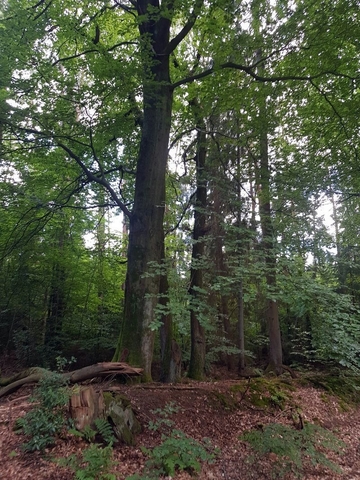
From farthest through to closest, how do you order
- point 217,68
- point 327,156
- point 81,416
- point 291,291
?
1. point 327,156
2. point 217,68
3. point 291,291
4. point 81,416

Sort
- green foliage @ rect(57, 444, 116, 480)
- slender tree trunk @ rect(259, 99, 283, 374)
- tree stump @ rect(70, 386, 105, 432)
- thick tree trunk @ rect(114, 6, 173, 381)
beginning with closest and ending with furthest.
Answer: green foliage @ rect(57, 444, 116, 480), tree stump @ rect(70, 386, 105, 432), thick tree trunk @ rect(114, 6, 173, 381), slender tree trunk @ rect(259, 99, 283, 374)

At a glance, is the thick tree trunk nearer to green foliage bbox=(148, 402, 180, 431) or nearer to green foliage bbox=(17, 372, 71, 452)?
green foliage bbox=(148, 402, 180, 431)

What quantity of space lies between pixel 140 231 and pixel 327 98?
459 centimetres

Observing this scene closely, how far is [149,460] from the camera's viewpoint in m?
2.99

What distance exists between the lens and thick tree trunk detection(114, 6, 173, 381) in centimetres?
491

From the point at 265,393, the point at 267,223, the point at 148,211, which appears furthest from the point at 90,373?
the point at 267,223

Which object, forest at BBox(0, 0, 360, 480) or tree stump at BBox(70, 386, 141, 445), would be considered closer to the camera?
tree stump at BBox(70, 386, 141, 445)

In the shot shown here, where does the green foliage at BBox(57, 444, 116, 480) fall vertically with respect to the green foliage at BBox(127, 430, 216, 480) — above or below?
above

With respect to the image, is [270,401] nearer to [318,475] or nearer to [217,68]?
[318,475]

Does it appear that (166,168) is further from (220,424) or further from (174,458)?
(174,458)

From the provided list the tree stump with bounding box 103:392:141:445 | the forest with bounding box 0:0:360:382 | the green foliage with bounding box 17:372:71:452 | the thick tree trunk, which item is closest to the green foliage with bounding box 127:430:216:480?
the tree stump with bounding box 103:392:141:445

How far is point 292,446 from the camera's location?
361 cm

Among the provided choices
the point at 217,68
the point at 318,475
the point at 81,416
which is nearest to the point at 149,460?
the point at 81,416

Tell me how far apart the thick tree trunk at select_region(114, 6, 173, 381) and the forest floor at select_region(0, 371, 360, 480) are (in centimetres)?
78
